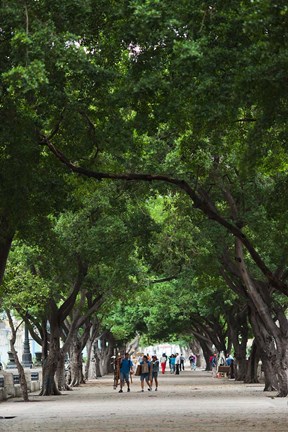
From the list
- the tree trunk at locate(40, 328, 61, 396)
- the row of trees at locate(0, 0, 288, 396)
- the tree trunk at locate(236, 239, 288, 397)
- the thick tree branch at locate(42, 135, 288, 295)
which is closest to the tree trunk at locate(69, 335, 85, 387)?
the tree trunk at locate(40, 328, 61, 396)

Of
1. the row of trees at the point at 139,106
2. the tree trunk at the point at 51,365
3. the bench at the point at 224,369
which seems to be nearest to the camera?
the row of trees at the point at 139,106

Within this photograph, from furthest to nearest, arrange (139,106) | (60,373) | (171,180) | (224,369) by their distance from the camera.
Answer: (224,369)
(60,373)
(171,180)
(139,106)

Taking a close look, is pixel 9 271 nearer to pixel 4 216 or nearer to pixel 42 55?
pixel 4 216

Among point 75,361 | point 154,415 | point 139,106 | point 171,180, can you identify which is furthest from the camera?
point 75,361

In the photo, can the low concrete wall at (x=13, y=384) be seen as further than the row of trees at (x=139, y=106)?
Yes

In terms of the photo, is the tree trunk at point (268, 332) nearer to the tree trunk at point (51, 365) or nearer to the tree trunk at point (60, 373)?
the tree trunk at point (51, 365)

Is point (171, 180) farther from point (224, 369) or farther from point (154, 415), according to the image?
point (224, 369)

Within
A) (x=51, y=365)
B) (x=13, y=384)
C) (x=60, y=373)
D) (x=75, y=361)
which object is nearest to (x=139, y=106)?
(x=51, y=365)

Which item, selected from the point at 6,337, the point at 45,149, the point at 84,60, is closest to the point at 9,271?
the point at 45,149

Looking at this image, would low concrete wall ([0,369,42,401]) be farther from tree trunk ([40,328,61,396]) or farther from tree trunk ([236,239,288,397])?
tree trunk ([236,239,288,397])

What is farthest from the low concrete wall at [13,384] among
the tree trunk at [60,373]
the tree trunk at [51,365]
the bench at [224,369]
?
the bench at [224,369]

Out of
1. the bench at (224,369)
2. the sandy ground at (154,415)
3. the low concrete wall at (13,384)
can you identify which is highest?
the bench at (224,369)

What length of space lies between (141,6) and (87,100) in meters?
3.40

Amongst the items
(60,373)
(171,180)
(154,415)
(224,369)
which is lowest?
(154,415)
